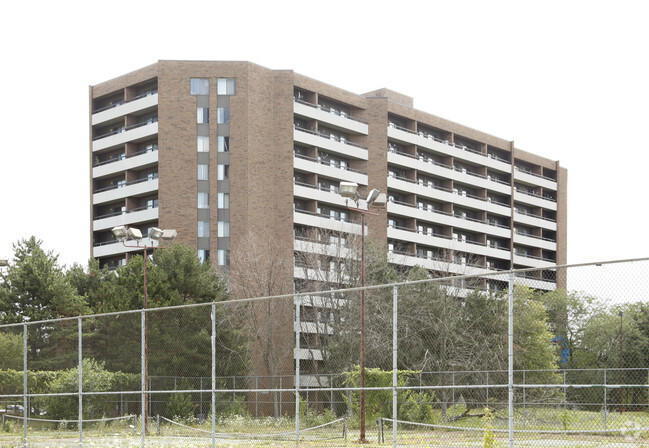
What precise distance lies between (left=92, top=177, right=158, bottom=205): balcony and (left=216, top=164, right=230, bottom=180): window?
A: 540 cm

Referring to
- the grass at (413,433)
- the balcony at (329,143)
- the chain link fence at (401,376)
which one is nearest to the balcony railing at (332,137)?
the balcony at (329,143)

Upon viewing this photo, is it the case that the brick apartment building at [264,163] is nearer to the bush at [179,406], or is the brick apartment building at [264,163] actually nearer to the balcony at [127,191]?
the balcony at [127,191]

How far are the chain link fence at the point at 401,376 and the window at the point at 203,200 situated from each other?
96.6 feet

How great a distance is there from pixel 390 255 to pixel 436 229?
55.8ft

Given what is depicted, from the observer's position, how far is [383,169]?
79.6 meters

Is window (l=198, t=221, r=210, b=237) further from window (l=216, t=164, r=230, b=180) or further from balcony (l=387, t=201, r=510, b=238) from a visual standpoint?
balcony (l=387, t=201, r=510, b=238)

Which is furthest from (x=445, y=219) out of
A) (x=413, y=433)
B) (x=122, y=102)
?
(x=413, y=433)

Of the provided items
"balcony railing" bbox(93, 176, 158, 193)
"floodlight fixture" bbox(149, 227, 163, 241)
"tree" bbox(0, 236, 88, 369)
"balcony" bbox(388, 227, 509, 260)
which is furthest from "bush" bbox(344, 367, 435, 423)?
"balcony" bbox(388, 227, 509, 260)

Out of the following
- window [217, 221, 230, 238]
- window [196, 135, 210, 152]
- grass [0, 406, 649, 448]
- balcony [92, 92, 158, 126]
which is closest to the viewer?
grass [0, 406, 649, 448]

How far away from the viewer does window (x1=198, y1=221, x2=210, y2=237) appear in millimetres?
67938

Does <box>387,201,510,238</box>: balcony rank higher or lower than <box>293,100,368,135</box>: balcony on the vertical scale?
lower

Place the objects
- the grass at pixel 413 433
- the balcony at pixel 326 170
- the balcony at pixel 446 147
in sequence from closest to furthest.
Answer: the grass at pixel 413 433 → the balcony at pixel 326 170 → the balcony at pixel 446 147

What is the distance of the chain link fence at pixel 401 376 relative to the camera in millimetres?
14211

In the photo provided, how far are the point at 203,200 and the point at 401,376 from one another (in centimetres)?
4573
